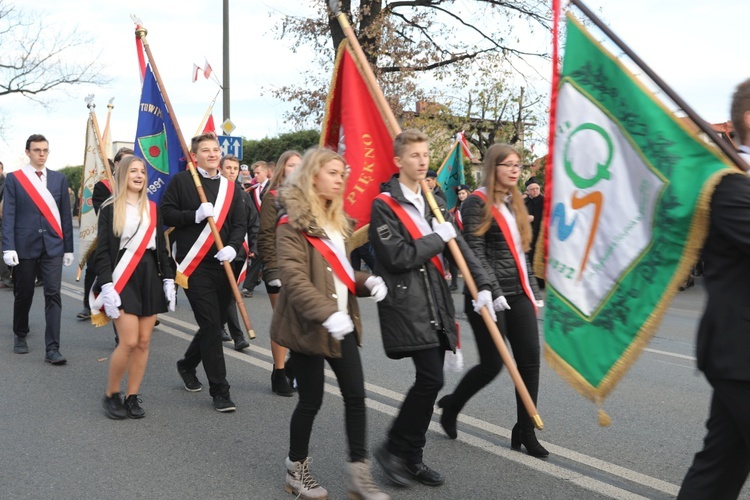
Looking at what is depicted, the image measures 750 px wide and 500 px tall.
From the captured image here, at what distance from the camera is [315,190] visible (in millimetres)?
4090

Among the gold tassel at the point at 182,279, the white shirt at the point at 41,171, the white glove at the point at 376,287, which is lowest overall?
the gold tassel at the point at 182,279

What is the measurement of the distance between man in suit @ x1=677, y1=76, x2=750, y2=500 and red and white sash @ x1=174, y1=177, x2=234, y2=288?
373 cm

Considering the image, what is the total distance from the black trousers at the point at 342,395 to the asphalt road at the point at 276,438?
33 cm

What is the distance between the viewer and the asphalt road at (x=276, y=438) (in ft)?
14.0

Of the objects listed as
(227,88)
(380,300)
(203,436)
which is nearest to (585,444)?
(380,300)

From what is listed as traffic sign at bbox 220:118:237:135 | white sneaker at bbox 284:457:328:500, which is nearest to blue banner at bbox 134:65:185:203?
white sneaker at bbox 284:457:328:500

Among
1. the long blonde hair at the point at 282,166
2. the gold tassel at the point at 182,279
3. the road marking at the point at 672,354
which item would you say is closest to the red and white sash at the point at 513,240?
the long blonde hair at the point at 282,166

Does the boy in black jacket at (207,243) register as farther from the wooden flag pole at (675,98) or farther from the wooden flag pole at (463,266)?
the wooden flag pole at (675,98)

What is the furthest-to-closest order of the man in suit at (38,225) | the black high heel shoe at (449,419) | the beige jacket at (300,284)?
1. the man in suit at (38,225)
2. the black high heel shoe at (449,419)
3. the beige jacket at (300,284)

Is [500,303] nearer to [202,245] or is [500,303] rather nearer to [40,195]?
[202,245]

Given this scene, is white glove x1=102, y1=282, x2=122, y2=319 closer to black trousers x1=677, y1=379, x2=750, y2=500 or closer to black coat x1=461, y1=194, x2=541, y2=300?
black coat x1=461, y1=194, x2=541, y2=300

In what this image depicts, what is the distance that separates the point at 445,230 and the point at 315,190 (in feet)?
2.23

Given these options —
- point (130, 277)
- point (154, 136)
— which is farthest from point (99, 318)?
point (154, 136)

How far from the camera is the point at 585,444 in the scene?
16.2 feet
